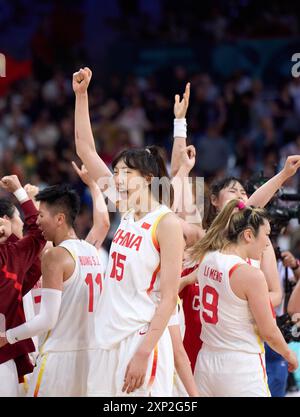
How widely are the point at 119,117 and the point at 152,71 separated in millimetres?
1032

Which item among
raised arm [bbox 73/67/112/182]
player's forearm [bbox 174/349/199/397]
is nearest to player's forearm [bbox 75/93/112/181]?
raised arm [bbox 73/67/112/182]

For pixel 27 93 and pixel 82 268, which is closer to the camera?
Answer: pixel 82 268

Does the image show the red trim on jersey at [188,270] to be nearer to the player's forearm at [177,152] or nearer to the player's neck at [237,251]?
the player's neck at [237,251]

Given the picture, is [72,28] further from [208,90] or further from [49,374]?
[49,374]

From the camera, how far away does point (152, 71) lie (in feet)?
51.1

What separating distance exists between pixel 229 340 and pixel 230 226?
0.62 metres

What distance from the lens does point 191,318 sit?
19.8 feet

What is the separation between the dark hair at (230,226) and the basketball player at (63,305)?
61 cm

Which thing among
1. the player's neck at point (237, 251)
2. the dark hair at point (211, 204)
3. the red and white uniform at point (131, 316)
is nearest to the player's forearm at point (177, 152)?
the dark hair at point (211, 204)

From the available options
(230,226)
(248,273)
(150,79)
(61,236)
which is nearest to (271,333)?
(248,273)

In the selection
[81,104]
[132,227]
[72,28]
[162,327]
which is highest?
[72,28]

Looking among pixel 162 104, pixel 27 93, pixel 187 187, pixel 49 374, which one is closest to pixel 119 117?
pixel 162 104

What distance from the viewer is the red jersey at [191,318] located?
5.91m

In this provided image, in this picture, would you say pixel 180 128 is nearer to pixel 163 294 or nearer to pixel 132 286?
pixel 132 286
